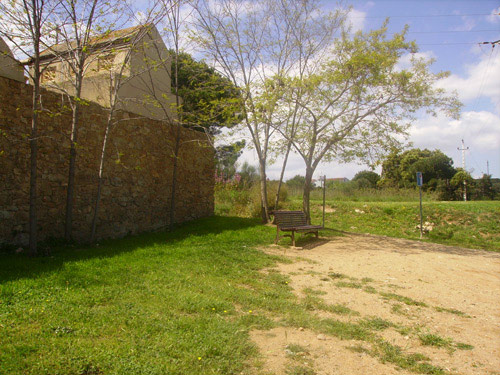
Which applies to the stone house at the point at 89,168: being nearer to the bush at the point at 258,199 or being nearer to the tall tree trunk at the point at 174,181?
the tall tree trunk at the point at 174,181

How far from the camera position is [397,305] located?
4.32 meters

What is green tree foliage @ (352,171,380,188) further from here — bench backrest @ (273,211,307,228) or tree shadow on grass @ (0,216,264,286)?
tree shadow on grass @ (0,216,264,286)

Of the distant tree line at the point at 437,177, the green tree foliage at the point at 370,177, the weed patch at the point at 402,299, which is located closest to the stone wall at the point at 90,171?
the weed patch at the point at 402,299

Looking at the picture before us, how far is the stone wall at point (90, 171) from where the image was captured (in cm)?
589

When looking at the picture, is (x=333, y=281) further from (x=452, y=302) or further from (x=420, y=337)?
(x=420, y=337)

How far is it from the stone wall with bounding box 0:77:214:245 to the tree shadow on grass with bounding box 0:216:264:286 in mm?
465

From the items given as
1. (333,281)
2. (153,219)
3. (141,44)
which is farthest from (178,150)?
(333,281)

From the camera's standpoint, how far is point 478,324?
3.84 metres

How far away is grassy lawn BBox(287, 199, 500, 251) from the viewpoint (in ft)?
37.5

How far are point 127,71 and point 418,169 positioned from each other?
77.0ft

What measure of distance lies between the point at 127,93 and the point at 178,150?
6.78 ft

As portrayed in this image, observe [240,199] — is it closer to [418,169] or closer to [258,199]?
[258,199]

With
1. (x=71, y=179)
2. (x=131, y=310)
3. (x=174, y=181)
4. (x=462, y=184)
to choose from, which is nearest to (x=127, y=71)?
(x=174, y=181)

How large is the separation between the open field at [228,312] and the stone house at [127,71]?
11.8 ft
